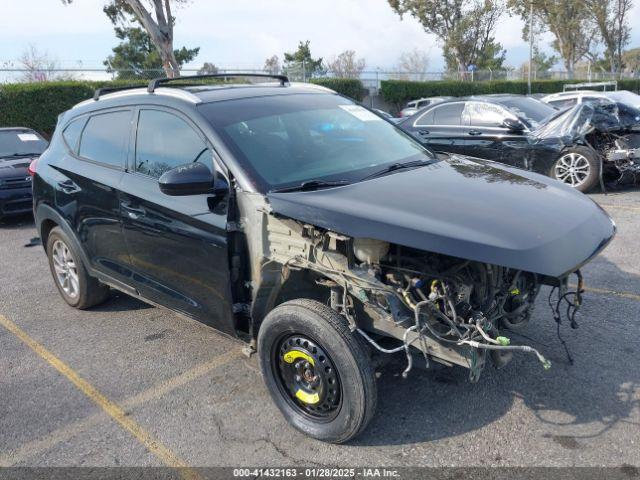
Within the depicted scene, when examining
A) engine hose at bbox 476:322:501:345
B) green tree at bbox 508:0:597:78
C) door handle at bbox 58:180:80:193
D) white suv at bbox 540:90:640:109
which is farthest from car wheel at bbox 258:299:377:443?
green tree at bbox 508:0:597:78

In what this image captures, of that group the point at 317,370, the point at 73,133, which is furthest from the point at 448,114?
the point at 317,370

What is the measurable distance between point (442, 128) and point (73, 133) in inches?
255

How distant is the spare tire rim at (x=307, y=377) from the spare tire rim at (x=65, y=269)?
8.35 ft

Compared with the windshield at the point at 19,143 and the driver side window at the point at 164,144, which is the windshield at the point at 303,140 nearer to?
the driver side window at the point at 164,144

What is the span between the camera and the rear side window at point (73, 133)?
15.3ft

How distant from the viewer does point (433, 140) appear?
9.43m

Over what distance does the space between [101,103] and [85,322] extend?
1850 mm

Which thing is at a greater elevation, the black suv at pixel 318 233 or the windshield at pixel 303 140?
the windshield at pixel 303 140

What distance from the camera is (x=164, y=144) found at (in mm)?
3742

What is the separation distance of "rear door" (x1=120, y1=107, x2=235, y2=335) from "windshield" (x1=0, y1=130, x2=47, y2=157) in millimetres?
6967

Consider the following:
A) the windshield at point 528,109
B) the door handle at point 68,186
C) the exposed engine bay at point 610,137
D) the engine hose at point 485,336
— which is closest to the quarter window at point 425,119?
the windshield at point 528,109

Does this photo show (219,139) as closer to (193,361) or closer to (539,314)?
(193,361)

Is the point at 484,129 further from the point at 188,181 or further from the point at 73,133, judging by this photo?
the point at 188,181

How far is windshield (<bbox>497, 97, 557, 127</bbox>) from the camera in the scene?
9.23 meters
